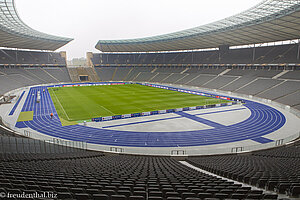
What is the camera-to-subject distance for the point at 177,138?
23312 mm

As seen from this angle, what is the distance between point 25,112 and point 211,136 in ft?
99.3

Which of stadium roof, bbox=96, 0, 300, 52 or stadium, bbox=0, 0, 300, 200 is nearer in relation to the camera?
stadium, bbox=0, 0, 300, 200

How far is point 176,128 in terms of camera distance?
26.7 metres

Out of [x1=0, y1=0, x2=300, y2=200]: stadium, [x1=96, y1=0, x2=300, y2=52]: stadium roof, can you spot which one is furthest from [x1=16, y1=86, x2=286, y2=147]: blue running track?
[x1=96, y1=0, x2=300, y2=52]: stadium roof

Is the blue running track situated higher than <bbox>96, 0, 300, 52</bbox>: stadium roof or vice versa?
<bbox>96, 0, 300, 52</bbox>: stadium roof

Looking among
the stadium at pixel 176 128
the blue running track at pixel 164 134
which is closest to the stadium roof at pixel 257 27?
the stadium at pixel 176 128

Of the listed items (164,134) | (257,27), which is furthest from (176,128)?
(257,27)

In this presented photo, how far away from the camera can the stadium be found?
6295 millimetres

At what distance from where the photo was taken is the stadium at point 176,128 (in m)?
6.30

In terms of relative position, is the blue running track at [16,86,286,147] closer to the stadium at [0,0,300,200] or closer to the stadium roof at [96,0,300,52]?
the stadium at [0,0,300,200]

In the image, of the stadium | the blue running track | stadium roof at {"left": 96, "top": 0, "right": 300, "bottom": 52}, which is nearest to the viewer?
the stadium

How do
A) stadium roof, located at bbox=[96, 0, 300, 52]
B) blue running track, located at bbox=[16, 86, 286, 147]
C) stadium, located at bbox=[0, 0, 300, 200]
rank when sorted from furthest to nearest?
stadium roof, located at bbox=[96, 0, 300, 52], blue running track, located at bbox=[16, 86, 286, 147], stadium, located at bbox=[0, 0, 300, 200]

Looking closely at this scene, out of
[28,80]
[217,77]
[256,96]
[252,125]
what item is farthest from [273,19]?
[28,80]

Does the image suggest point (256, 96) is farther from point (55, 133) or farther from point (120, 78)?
point (120, 78)
